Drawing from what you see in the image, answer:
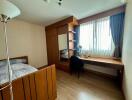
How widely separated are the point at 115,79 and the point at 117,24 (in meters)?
1.77

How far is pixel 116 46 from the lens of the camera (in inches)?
98.7

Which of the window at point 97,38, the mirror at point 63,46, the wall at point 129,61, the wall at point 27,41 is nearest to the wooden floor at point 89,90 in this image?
the wall at point 129,61

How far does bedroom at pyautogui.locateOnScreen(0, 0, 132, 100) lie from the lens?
169 centimetres

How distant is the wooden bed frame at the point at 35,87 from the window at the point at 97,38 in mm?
2052

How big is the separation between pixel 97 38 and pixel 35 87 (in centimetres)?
258

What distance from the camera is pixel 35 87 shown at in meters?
1.40

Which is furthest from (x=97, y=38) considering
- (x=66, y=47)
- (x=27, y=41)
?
(x=27, y=41)

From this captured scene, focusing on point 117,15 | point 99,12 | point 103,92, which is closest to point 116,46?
point 117,15

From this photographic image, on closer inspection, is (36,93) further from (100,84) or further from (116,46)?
(116,46)

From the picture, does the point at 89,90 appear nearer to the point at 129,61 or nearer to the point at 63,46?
the point at 129,61

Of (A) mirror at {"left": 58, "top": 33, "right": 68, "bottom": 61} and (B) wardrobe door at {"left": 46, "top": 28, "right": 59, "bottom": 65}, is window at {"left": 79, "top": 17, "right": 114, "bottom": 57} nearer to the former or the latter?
(A) mirror at {"left": 58, "top": 33, "right": 68, "bottom": 61}

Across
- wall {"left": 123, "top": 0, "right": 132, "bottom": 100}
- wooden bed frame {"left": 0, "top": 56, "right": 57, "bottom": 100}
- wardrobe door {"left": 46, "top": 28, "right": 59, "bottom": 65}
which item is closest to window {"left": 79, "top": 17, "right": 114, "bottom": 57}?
wall {"left": 123, "top": 0, "right": 132, "bottom": 100}

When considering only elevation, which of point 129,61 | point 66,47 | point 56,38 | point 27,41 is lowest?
point 129,61

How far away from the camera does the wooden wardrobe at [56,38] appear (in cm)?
324
